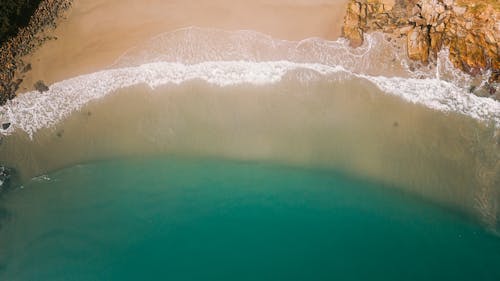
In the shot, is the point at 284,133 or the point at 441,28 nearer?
the point at 441,28

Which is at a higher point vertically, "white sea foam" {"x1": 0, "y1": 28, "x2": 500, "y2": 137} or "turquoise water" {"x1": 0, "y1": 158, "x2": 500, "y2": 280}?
"white sea foam" {"x1": 0, "y1": 28, "x2": 500, "y2": 137}

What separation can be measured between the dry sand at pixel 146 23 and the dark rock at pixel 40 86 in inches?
8.0

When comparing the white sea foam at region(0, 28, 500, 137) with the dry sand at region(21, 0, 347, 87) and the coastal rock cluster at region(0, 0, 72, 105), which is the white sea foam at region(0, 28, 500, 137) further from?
the coastal rock cluster at region(0, 0, 72, 105)

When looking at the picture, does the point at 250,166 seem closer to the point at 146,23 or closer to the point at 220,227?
the point at 220,227

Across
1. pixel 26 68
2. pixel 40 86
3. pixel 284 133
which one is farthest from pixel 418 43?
pixel 26 68

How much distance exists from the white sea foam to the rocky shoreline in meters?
0.52

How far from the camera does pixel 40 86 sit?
1543 centimetres

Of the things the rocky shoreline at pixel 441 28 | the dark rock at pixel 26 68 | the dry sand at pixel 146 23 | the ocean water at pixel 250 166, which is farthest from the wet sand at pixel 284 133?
the dark rock at pixel 26 68

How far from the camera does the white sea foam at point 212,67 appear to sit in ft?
49.9

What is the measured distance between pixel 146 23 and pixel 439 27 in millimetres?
9187

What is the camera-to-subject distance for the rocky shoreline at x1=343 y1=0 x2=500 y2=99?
14273mm

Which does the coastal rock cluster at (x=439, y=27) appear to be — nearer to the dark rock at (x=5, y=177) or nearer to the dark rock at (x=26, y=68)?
the dark rock at (x=26, y=68)

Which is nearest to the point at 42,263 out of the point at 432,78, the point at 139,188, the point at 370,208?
the point at 139,188

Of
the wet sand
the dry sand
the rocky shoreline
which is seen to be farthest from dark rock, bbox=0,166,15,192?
the rocky shoreline
